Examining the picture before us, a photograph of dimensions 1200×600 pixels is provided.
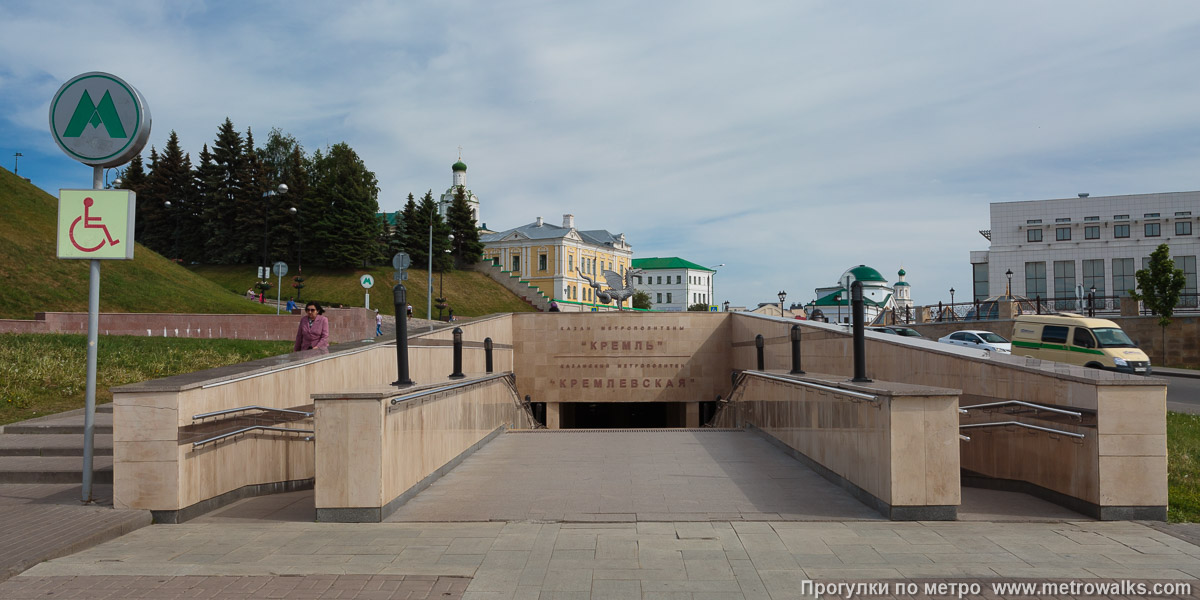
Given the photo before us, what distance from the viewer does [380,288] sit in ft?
199

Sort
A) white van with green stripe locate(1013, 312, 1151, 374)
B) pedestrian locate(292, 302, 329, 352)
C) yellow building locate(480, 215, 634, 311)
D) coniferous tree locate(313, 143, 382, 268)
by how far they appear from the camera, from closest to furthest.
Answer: pedestrian locate(292, 302, 329, 352)
white van with green stripe locate(1013, 312, 1151, 374)
coniferous tree locate(313, 143, 382, 268)
yellow building locate(480, 215, 634, 311)

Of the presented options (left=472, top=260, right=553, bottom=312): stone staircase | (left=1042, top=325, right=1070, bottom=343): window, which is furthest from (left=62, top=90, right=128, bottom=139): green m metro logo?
(left=472, top=260, right=553, bottom=312): stone staircase

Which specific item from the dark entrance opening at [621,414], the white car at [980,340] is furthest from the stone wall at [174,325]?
the white car at [980,340]

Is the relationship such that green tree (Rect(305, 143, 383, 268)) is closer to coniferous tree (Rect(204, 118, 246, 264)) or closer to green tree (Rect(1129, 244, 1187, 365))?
coniferous tree (Rect(204, 118, 246, 264))

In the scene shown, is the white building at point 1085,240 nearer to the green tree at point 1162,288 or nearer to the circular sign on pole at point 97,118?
the green tree at point 1162,288

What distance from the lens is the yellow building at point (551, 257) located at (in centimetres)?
9306

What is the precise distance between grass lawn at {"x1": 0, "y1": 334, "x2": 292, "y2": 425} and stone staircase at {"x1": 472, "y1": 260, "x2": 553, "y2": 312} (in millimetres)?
48932

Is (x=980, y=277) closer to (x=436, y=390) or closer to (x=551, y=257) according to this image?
(x=551, y=257)

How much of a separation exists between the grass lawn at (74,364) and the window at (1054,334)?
2126 cm

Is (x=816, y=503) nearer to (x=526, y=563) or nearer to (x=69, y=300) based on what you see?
(x=526, y=563)

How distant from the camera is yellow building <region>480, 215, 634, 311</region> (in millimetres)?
93062

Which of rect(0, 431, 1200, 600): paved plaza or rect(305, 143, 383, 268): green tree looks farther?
rect(305, 143, 383, 268): green tree

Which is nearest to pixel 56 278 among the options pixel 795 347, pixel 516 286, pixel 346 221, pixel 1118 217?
pixel 795 347

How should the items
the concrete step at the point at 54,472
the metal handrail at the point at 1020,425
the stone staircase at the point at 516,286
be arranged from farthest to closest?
the stone staircase at the point at 516,286 → the concrete step at the point at 54,472 → the metal handrail at the point at 1020,425
